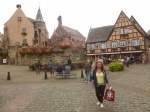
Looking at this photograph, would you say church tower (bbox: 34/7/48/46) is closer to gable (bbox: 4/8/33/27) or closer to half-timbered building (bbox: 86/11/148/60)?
gable (bbox: 4/8/33/27)

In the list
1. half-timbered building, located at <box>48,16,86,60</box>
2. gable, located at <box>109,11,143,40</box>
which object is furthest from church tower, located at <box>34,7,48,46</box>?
gable, located at <box>109,11,143,40</box>

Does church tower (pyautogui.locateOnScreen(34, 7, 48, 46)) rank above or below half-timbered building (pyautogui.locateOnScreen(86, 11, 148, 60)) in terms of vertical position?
above

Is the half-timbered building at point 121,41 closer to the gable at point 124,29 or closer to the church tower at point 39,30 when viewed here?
the gable at point 124,29

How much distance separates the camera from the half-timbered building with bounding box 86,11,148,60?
1293 inches

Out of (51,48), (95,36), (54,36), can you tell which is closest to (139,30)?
(95,36)

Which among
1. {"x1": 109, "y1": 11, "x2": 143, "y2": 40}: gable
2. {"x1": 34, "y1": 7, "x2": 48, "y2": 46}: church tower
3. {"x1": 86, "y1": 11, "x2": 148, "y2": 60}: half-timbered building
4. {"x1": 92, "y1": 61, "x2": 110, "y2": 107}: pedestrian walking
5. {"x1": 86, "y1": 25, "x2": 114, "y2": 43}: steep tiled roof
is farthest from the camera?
{"x1": 34, "y1": 7, "x2": 48, "y2": 46}: church tower

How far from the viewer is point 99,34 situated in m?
39.2

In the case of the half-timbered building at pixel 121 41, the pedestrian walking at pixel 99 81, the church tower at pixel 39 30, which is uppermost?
the church tower at pixel 39 30

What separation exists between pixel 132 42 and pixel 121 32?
3.14 metres

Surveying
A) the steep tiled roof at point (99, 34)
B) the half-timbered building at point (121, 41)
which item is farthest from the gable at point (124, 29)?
the steep tiled roof at point (99, 34)

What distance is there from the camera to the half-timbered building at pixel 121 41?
3284 cm

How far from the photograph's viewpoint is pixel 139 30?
33031 mm

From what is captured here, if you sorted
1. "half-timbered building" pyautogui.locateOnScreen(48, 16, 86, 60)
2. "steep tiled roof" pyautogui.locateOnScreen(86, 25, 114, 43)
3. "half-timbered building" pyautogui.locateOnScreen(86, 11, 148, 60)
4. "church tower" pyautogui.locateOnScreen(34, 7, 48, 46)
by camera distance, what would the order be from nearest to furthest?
1. "half-timbered building" pyautogui.locateOnScreen(48, 16, 86, 60)
2. "half-timbered building" pyautogui.locateOnScreen(86, 11, 148, 60)
3. "steep tiled roof" pyautogui.locateOnScreen(86, 25, 114, 43)
4. "church tower" pyautogui.locateOnScreen(34, 7, 48, 46)

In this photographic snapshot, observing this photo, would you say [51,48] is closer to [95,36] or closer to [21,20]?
[95,36]
